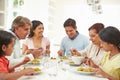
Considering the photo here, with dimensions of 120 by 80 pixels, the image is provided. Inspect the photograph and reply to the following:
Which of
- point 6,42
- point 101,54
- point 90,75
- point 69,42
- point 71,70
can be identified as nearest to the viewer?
point 6,42

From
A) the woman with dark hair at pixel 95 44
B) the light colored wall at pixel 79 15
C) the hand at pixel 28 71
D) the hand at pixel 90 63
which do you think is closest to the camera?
the hand at pixel 28 71

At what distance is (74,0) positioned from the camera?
6180mm

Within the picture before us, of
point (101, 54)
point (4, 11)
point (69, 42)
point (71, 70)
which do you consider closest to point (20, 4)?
point (4, 11)

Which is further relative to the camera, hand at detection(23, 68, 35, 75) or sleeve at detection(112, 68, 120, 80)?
sleeve at detection(112, 68, 120, 80)

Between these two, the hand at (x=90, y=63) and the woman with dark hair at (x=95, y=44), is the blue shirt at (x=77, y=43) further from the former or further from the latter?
the hand at (x=90, y=63)

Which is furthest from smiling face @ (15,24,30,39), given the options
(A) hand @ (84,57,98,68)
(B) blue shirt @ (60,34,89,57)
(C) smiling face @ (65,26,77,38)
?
(B) blue shirt @ (60,34,89,57)

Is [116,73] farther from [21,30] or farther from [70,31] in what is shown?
[70,31]

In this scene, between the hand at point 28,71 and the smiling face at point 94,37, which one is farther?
the smiling face at point 94,37

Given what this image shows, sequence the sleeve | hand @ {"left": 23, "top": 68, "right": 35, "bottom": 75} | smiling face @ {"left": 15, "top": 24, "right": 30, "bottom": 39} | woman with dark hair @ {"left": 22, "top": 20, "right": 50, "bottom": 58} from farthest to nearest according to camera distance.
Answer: woman with dark hair @ {"left": 22, "top": 20, "right": 50, "bottom": 58}, smiling face @ {"left": 15, "top": 24, "right": 30, "bottom": 39}, the sleeve, hand @ {"left": 23, "top": 68, "right": 35, "bottom": 75}

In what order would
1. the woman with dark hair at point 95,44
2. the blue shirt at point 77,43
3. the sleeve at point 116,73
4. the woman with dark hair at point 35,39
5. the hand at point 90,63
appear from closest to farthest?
the sleeve at point 116,73, the hand at point 90,63, the woman with dark hair at point 95,44, the woman with dark hair at point 35,39, the blue shirt at point 77,43

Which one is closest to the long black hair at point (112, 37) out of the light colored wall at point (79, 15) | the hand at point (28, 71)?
the hand at point (28, 71)

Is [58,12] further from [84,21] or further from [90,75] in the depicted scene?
[90,75]

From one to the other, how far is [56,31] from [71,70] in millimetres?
4528

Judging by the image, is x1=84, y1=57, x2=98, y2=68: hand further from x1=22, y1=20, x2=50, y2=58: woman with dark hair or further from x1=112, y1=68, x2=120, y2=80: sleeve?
x1=22, y1=20, x2=50, y2=58: woman with dark hair
